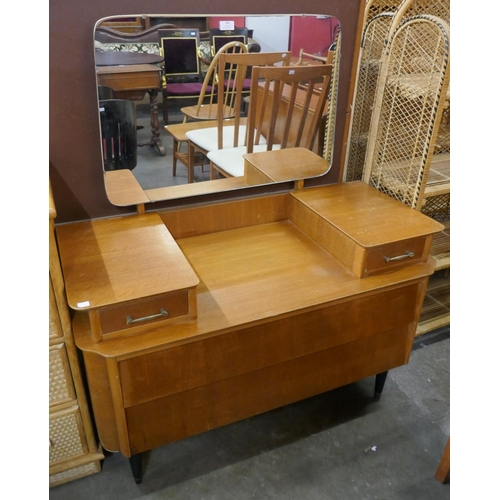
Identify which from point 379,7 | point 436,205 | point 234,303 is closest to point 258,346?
point 234,303

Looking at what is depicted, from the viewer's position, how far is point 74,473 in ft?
4.53

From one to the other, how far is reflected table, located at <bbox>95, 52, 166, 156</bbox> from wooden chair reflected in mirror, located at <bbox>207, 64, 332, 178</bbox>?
0.73 feet

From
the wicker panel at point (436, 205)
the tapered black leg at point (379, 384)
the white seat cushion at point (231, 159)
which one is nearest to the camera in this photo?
the white seat cushion at point (231, 159)

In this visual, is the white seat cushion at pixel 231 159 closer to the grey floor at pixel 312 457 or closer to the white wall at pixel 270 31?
the white wall at pixel 270 31

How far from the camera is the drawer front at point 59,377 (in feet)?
3.81

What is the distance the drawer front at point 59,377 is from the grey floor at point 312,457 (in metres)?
0.33

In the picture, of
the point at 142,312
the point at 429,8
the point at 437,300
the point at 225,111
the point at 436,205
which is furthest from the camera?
the point at 437,300

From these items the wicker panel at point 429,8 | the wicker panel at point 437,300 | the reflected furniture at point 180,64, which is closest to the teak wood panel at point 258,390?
the wicker panel at point 437,300

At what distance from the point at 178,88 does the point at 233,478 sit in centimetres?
118

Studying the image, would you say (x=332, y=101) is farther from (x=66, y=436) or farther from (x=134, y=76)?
(x=66, y=436)

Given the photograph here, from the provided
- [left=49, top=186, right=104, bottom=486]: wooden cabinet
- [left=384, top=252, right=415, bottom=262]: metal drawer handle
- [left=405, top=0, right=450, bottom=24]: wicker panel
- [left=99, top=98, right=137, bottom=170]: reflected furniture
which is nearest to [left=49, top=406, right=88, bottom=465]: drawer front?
[left=49, top=186, right=104, bottom=486]: wooden cabinet

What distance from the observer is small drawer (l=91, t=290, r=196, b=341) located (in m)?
1.05

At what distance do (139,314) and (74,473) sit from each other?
655mm

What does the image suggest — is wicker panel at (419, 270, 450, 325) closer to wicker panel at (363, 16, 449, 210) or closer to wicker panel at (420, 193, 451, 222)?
wicker panel at (420, 193, 451, 222)
